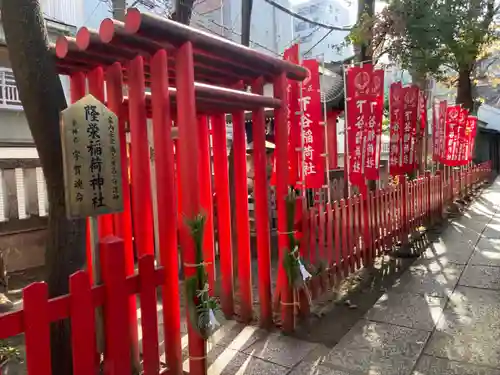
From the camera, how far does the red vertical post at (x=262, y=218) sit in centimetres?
453

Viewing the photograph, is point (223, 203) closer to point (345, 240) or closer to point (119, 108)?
point (119, 108)

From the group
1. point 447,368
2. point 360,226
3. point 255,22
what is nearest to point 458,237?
point 360,226

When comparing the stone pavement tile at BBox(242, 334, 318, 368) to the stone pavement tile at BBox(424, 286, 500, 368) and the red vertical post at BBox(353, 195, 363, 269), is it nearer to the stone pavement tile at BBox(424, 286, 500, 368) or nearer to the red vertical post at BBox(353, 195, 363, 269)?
the stone pavement tile at BBox(424, 286, 500, 368)

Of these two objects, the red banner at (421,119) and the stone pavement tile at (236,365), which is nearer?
the stone pavement tile at (236,365)

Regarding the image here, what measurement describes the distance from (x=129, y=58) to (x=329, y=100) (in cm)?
761

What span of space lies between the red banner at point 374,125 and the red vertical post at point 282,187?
Answer: 2666 millimetres

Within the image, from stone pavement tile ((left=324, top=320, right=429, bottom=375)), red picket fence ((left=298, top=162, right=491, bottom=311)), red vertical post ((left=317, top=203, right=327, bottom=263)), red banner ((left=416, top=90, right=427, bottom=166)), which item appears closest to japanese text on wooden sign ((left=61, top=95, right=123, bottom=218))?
stone pavement tile ((left=324, top=320, right=429, bottom=375))

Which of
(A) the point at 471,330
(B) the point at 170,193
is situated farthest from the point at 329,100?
(B) the point at 170,193

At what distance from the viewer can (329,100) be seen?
10.4m

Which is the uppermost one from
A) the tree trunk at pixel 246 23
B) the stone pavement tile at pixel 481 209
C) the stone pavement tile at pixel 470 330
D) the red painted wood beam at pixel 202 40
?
the tree trunk at pixel 246 23

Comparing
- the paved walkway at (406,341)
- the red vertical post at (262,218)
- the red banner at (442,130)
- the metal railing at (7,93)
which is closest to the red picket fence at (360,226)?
the red vertical post at (262,218)

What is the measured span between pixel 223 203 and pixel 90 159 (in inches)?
97.4

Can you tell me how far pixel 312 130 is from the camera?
6.20 meters

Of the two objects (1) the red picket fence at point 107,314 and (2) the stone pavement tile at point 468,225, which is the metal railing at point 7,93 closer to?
(1) the red picket fence at point 107,314
